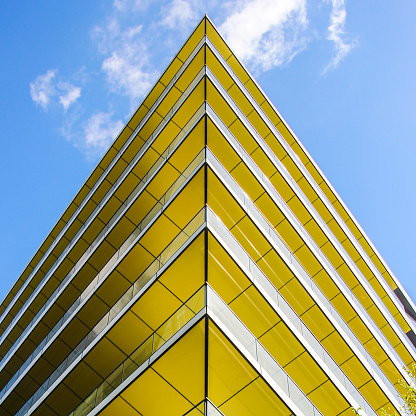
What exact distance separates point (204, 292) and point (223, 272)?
149 cm

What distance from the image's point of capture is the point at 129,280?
14.2 meters

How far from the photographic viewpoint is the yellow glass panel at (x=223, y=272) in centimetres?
1060

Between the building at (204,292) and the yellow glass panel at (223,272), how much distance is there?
4cm

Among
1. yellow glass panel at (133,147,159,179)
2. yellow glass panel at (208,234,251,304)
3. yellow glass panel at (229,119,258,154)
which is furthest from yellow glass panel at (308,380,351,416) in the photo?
yellow glass panel at (133,147,159,179)

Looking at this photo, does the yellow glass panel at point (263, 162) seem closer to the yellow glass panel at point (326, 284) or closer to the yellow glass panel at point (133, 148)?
the yellow glass panel at point (326, 284)

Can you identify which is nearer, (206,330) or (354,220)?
(206,330)

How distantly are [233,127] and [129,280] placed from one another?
25.0 feet

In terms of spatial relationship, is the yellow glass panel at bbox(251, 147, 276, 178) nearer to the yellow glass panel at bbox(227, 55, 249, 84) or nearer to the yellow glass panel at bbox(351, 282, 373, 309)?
the yellow glass panel at bbox(227, 55, 249, 84)

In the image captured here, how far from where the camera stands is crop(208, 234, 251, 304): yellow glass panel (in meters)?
10.6

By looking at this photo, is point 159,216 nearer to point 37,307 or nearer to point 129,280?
point 129,280

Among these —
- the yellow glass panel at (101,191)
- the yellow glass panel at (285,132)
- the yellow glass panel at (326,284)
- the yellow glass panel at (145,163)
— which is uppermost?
the yellow glass panel at (285,132)

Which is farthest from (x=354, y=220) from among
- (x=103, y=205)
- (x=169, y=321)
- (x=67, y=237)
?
(x=169, y=321)

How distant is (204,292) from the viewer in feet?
30.6

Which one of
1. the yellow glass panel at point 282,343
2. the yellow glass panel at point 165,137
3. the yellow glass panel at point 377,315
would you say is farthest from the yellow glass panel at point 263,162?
the yellow glass panel at point 377,315
